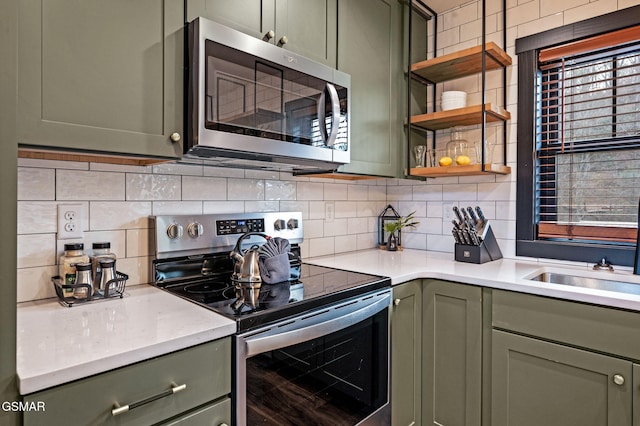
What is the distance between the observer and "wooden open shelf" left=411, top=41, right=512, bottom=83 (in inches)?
80.1

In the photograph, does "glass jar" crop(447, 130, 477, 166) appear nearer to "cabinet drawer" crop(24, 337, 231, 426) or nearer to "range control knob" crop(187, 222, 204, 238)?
"range control knob" crop(187, 222, 204, 238)

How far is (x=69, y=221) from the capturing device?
4.40 feet

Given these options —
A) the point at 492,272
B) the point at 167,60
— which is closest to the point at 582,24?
the point at 492,272

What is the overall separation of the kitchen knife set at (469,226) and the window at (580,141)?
0.25 meters

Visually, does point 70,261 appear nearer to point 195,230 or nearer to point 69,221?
point 69,221

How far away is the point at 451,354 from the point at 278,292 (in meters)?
0.92

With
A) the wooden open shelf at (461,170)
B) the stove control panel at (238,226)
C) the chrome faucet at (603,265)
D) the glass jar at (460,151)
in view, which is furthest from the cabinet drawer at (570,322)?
the stove control panel at (238,226)

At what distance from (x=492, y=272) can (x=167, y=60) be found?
5.28 ft

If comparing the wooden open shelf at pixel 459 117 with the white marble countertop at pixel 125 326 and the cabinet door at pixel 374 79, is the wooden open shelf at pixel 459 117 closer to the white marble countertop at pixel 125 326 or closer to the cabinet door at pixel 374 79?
the cabinet door at pixel 374 79

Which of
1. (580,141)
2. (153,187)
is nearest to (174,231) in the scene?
(153,187)

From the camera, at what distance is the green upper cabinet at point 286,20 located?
54.1 inches

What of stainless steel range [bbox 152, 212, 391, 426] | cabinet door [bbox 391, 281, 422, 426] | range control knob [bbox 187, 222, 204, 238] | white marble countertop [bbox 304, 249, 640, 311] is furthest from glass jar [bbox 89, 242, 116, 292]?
cabinet door [bbox 391, 281, 422, 426]

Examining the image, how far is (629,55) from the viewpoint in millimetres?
1842

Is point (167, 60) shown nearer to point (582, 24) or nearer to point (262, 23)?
point (262, 23)
